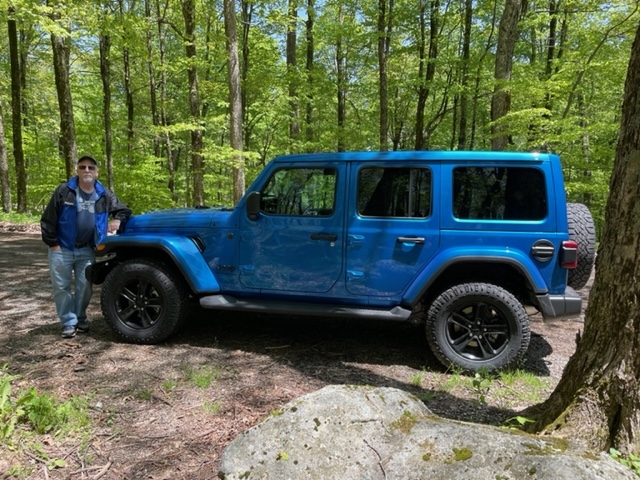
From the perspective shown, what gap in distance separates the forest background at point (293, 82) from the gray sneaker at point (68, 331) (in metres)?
5.80

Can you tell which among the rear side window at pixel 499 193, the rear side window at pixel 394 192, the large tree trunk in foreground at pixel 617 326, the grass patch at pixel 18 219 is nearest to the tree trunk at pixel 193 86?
the grass patch at pixel 18 219

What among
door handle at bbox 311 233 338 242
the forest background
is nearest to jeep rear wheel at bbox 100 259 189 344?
door handle at bbox 311 233 338 242

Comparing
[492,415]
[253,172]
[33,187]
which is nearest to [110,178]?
[33,187]

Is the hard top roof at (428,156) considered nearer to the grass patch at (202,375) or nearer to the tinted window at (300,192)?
the tinted window at (300,192)

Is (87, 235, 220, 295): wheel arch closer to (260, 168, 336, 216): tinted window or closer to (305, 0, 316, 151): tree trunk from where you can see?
(260, 168, 336, 216): tinted window

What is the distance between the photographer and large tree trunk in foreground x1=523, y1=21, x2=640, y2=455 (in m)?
1.93

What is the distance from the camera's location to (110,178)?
1378 cm

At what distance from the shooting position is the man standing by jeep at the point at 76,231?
4082 millimetres

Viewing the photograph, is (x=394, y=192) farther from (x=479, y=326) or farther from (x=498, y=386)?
(x=498, y=386)

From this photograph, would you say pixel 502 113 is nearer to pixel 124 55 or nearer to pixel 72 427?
pixel 72 427

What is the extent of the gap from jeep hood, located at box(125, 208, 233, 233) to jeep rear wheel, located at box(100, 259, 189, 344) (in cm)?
40

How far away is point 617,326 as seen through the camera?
1.99 metres

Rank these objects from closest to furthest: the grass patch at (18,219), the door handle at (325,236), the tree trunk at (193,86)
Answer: the door handle at (325,236) → the tree trunk at (193,86) → the grass patch at (18,219)

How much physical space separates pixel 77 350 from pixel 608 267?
4219 millimetres
